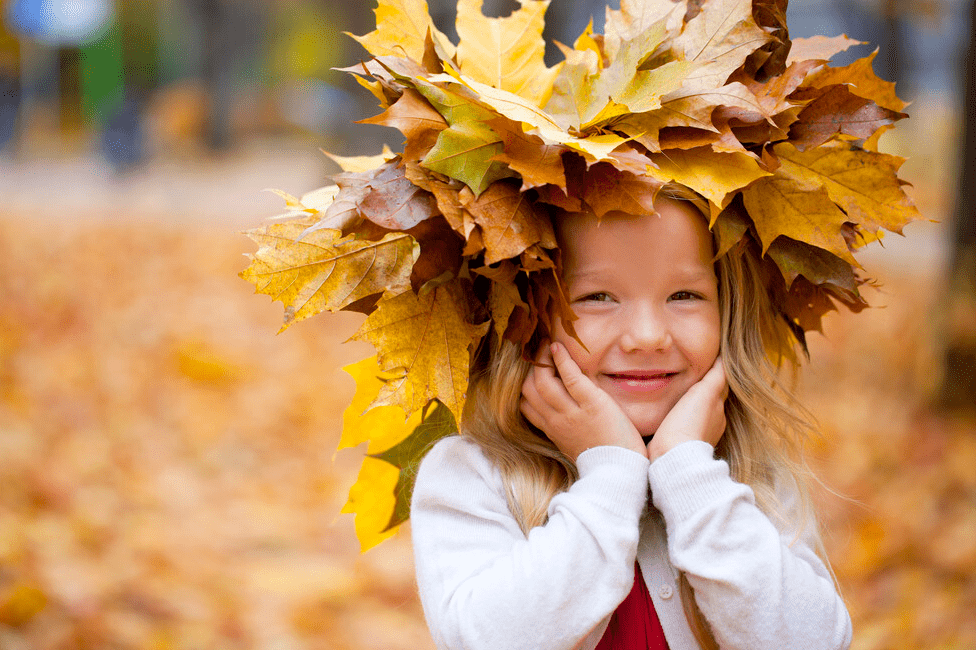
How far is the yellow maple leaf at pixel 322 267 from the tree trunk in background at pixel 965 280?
164 inches

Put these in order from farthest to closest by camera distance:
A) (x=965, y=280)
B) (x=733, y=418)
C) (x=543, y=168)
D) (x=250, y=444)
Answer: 1. (x=250, y=444)
2. (x=965, y=280)
3. (x=733, y=418)
4. (x=543, y=168)

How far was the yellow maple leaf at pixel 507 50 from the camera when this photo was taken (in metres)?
1.65

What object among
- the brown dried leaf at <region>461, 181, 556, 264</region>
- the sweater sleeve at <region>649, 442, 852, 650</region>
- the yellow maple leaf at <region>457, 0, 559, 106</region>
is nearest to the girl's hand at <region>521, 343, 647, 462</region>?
the sweater sleeve at <region>649, 442, 852, 650</region>

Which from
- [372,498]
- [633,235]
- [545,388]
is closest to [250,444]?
[372,498]

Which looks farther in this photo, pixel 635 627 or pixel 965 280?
pixel 965 280

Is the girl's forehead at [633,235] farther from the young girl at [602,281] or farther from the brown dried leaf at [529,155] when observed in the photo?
the brown dried leaf at [529,155]

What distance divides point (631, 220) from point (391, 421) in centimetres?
72

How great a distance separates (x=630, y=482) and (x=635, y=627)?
1.00ft

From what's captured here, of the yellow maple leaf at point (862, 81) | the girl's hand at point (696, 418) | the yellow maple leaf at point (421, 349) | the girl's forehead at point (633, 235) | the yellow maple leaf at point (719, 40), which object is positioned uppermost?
the yellow maple leaf at point (719, 40)

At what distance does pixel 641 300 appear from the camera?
158 centimetres

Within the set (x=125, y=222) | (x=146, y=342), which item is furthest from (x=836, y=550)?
(x=125, y=222)

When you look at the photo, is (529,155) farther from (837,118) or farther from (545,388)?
(837,118)

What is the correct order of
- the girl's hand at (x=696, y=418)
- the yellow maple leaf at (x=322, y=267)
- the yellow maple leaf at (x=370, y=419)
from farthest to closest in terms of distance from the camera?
the yellow maple leaf at (x=370, y=419) → the girl's hand at (x=696, y=418) → the yellow maple leaf at (x=322, y=267)

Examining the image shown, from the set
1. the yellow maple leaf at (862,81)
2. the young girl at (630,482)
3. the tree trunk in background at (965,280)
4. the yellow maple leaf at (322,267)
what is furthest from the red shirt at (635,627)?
the tree trunk in background at (965,280)
